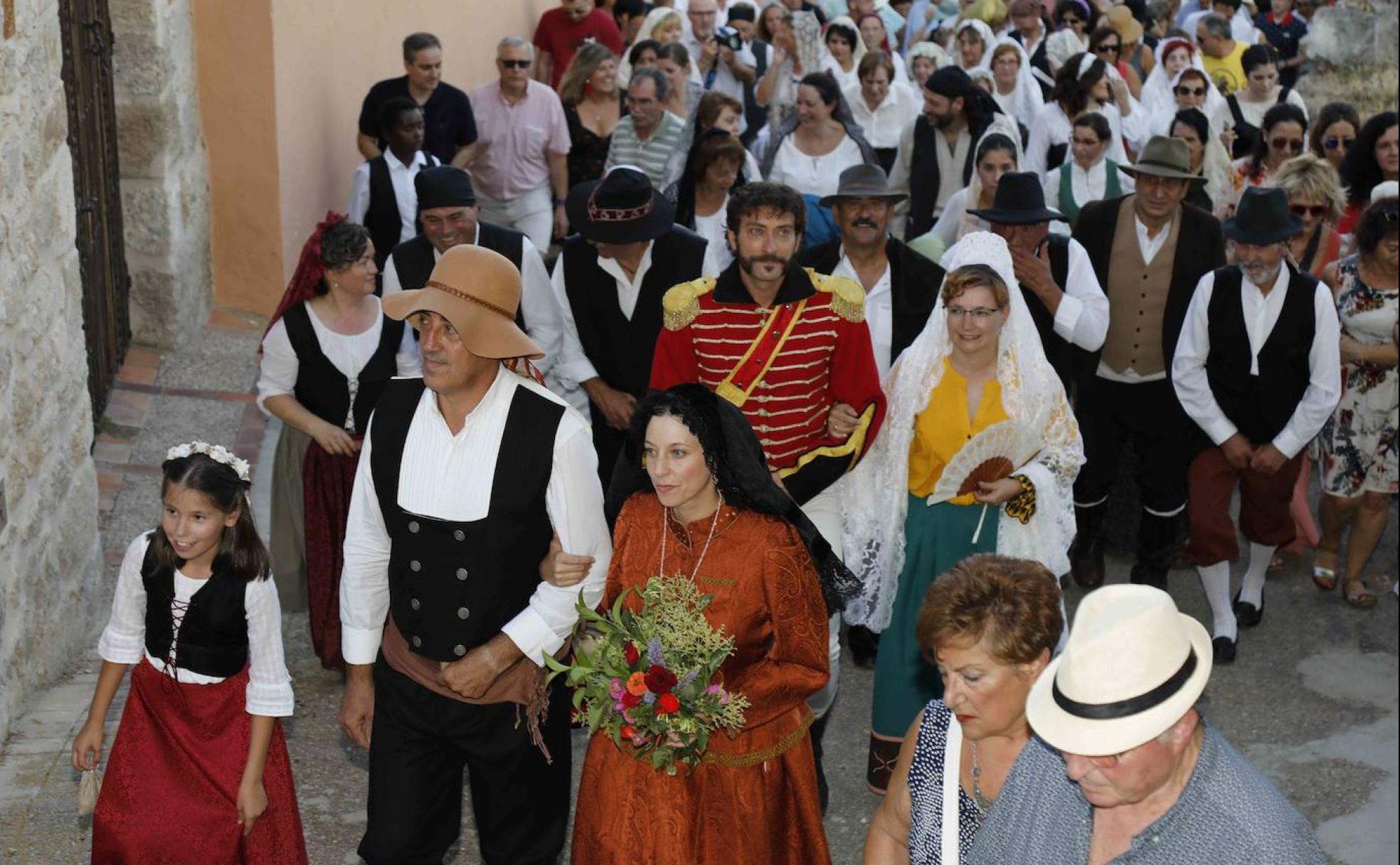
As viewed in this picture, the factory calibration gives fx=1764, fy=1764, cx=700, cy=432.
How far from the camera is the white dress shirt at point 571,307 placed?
720 centimetres

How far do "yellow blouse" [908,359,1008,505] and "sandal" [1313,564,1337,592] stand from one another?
302 cm

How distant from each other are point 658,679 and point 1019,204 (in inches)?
149

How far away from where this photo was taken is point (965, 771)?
154 inches

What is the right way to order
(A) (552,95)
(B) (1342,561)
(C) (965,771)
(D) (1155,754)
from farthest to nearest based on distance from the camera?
(A) (552,95), (B) (1342,561), (C) (965,771), (D) (1155,754)

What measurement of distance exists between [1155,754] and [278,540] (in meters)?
4.61

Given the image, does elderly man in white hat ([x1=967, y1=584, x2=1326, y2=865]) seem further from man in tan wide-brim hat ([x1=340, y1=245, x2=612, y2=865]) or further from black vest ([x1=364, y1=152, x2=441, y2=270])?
black vest ([x1=364, y1=152, x2=441, y2=270])

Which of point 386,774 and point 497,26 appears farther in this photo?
point 497,26

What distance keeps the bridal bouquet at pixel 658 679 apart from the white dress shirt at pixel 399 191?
489 cm

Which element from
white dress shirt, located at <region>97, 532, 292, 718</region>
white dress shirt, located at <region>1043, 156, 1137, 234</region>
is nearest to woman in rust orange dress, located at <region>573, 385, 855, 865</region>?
white dress shirt, located at <region>97, 532, 292, 718</region>

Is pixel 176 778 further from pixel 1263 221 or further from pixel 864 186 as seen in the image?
pixel 1263 221

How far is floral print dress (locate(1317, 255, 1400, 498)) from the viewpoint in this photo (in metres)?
7.89

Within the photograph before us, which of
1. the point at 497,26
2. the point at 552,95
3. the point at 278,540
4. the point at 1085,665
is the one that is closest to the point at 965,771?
the point at 1085,665

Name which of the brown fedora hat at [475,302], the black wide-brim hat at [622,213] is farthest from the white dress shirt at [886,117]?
the brown fedora hat at [475,302]

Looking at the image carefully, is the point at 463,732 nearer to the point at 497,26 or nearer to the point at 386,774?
the point at 386,774
